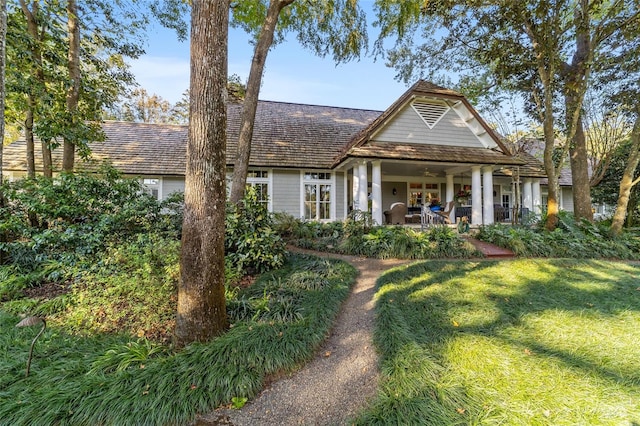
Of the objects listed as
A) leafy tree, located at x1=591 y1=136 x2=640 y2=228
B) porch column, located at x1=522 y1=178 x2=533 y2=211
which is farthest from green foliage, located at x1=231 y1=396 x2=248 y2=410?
leafy tree, located at x1=591 y1=136 x2=640 y2=228

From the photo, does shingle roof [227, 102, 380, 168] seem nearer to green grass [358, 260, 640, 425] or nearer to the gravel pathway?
green grass [358, 260, 640, 425]

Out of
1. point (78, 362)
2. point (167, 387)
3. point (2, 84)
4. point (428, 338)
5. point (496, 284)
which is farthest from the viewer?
point (496, 284)

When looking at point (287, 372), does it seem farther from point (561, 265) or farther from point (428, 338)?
point (561, 265)

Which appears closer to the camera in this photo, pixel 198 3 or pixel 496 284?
pixel 198 3

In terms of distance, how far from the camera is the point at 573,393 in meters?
2.18

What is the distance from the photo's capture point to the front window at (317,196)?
11.8 m

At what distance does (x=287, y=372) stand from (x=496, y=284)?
4.09 m

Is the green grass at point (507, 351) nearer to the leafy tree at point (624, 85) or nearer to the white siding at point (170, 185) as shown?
the leafy tree at point (624, 85)

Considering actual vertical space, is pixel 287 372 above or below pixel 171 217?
below

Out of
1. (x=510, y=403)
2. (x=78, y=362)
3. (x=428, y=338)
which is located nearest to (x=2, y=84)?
(x=78, y=362)

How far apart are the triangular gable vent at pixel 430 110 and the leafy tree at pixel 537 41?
1903 millimetres

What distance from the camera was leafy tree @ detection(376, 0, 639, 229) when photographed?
7.93 metres

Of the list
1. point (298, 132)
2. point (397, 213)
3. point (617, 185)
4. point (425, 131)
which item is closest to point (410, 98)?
point (425, 131)

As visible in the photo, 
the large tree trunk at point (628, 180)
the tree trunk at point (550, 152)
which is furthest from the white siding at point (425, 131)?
the large tree trunk at point (628, 180)
